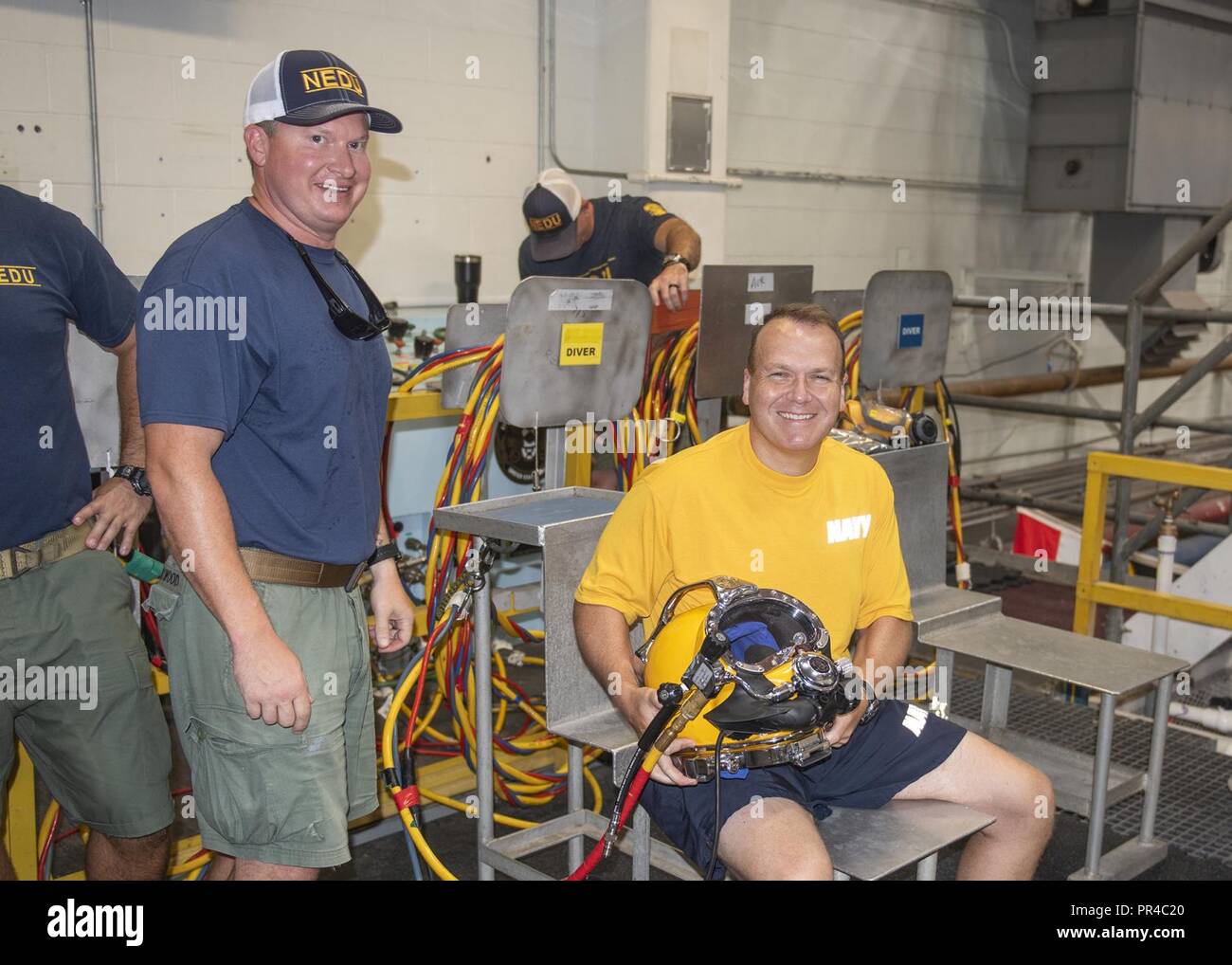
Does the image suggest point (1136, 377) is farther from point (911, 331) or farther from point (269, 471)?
point (269, 471)

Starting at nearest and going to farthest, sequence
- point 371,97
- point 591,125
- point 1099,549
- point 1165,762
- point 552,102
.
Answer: point 1165,762, point 1099,549, point 371,97, point 552,102, point 591,125

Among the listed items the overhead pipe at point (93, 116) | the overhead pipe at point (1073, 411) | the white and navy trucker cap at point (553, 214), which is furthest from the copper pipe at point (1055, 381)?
the overhead pipe at point (93, 116)

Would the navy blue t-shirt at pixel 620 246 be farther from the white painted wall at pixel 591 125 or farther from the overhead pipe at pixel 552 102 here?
the overhead pipe at pixel 552 102

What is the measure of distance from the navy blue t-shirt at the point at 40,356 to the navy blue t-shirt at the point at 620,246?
2.10 m

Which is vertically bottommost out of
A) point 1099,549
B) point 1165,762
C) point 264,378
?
point 1165,762

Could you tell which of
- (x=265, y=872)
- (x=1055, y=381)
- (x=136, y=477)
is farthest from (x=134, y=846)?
(x=1055, y=381)

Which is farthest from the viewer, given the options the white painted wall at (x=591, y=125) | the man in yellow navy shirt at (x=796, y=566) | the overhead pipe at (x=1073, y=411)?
the overhead pipe at (x=1073, y=411)

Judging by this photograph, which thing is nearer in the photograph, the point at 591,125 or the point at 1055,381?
the point at 591,125

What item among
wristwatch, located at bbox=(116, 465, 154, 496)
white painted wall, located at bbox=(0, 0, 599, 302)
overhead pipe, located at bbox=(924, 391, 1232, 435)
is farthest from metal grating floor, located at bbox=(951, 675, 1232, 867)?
white painted wall, located at bbox=(0, 0, 599, 302)

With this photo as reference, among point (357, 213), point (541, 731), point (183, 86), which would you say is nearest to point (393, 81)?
point (357, 213)

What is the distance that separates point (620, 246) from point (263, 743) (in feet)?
8.82

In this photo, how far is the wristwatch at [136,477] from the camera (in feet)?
7.36

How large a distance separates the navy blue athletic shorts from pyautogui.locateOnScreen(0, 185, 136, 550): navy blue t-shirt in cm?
117

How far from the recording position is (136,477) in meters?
2.25
